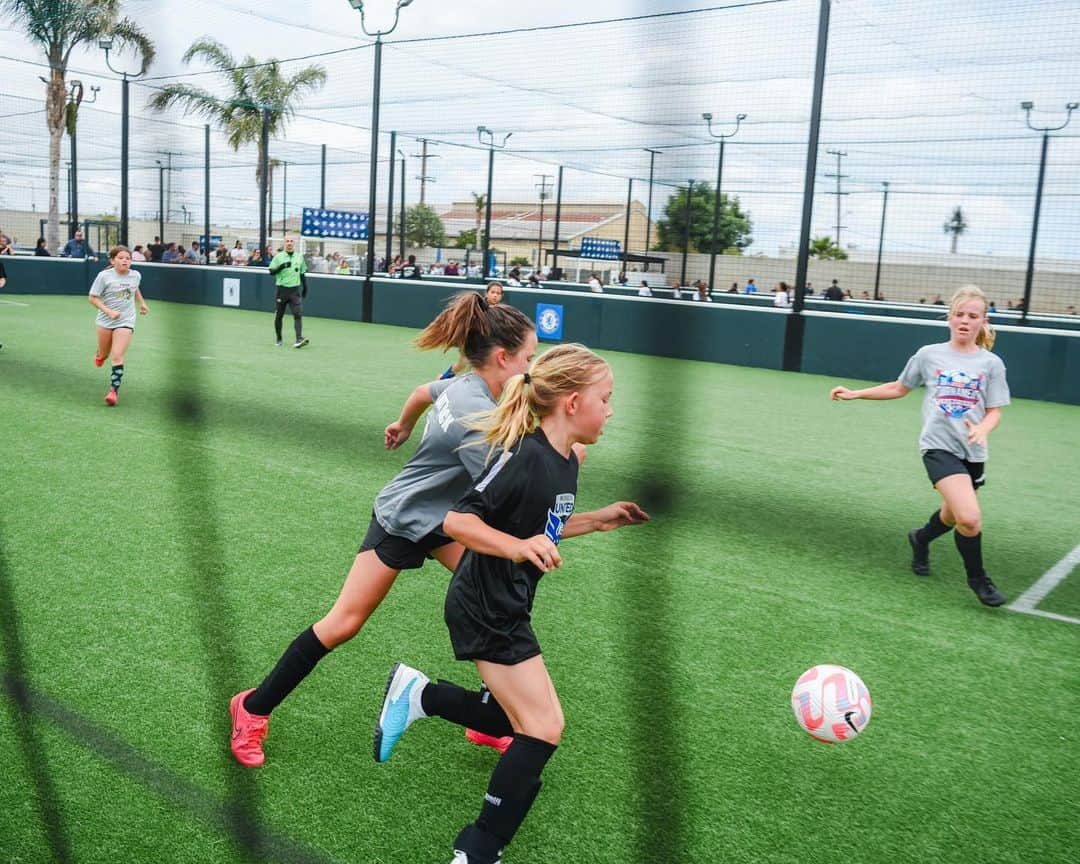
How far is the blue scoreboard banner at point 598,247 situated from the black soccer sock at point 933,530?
1384 inches

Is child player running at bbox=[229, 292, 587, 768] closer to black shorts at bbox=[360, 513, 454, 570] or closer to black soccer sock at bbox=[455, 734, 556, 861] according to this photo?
black shorts at bbox=[360, 513, 454, 570]

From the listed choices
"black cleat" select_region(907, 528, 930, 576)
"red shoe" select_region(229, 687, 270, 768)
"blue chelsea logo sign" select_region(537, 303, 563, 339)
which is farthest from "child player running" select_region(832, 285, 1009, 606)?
"blue chelsea logo sign" select_region(537, 303, 563, 339)

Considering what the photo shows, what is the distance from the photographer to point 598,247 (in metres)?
42.1

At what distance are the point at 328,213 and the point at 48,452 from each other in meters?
22.2

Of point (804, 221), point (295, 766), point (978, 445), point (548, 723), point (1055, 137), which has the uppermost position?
point (1055, 137)

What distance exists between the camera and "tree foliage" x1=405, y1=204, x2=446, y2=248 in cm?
7244

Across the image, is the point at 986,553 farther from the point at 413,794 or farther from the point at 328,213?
the point at 328,213

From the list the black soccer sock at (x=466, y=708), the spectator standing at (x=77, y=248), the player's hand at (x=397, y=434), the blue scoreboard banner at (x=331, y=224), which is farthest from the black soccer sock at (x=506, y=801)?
the spectator standing at (x=77, y=248)

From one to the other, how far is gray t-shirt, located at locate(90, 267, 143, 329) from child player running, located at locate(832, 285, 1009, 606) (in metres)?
6.99

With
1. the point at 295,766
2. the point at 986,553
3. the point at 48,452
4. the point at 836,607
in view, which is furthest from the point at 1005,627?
the point at 48,452

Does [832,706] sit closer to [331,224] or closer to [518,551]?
[518,551]

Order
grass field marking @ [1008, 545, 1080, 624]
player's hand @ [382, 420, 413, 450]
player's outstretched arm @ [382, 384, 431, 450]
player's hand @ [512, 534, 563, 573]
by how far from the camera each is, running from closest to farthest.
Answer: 1. player's hand @ [512, 534, 563, 573]
2. player's outstretched arm @ [382, 384, 431, 450]
3. player's hand @ [382, 420, 413, 450]
4. grass field marking @ [1008, 545, 1080, 624]

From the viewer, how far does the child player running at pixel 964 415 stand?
16.0ft

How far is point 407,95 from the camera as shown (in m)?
19.0
